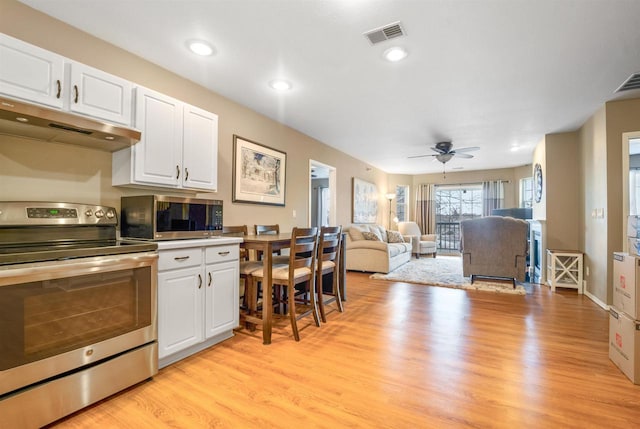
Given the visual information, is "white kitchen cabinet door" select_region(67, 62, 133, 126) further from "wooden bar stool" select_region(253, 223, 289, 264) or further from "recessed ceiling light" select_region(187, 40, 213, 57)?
"wooden bar stool" select_region(253, 223, 289, 264)

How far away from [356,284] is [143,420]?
3.69 meters

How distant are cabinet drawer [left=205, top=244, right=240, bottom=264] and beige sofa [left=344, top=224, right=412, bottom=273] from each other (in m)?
3.52

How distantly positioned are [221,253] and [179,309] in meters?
0.53

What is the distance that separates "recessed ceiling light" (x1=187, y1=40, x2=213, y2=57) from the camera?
2.35m

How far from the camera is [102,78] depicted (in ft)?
6.70

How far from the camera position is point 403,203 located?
378 inches

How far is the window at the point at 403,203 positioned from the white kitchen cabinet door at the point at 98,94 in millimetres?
8339

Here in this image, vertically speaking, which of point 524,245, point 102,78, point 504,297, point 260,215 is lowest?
point 504,297

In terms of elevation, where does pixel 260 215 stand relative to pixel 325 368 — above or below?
above

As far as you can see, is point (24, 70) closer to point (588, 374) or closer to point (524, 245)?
point (588, 374)

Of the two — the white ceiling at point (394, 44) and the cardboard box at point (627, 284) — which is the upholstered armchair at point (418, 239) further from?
the cardboard box at point (627, 284)

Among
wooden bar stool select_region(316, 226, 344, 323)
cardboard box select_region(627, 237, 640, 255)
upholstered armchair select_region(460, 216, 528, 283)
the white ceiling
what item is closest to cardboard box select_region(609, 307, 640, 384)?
cardboard box select_region(627, 237, 640, 255)

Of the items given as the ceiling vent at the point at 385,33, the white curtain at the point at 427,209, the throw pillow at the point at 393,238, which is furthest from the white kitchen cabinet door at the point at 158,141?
the white curtain at the point at 427,209

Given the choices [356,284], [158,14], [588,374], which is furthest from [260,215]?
[588,374]
